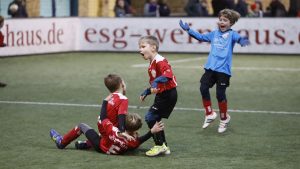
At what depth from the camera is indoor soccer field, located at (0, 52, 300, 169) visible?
8906 mm

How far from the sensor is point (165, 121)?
12000 millimetres

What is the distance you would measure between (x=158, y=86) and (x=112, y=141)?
0.93 metres

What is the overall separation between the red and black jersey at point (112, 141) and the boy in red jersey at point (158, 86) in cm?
24

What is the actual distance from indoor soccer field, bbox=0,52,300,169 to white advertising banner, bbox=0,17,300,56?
4.42 feet

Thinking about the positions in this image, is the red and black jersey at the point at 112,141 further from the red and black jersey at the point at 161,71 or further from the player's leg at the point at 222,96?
the player's leg at the point at 222,96

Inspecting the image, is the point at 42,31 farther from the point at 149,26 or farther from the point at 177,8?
the point at 177,8

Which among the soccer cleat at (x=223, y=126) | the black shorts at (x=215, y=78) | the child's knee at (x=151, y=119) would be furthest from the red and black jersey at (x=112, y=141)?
the black shorts at (x=215, y=78)

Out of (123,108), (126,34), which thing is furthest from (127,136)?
(126,34)

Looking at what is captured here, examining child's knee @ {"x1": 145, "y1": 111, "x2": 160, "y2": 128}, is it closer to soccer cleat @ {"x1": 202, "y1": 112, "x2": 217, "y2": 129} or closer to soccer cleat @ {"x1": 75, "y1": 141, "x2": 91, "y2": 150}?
soccer cleat @ {"x1": 75, "y1": 141, "x2": 91, "y2": 150}

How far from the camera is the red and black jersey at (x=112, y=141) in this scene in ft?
Result: 29.7

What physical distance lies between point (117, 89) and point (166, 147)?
879 millimetres

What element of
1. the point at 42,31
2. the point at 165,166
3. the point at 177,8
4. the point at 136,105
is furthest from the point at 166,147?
the point at 177,8

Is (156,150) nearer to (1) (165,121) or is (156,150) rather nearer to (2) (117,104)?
(2) (117,104)

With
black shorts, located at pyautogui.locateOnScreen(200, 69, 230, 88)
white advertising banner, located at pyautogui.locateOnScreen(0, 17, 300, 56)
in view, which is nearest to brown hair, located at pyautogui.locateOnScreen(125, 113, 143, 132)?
black shorts, located at pyautogui.locateOnScreen(200, 69, 230, 88)
